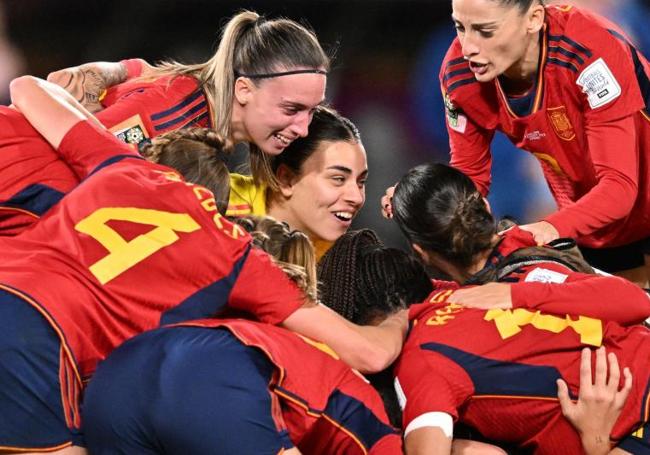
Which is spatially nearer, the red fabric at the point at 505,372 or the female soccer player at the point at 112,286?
the female soccer player at the point at 112,286

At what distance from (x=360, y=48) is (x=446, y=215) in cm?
219

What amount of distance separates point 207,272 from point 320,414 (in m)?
0.36

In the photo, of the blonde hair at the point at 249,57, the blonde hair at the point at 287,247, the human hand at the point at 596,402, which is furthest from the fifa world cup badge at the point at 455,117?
the human hand at the point at 596,402

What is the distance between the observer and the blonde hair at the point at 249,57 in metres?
2.77

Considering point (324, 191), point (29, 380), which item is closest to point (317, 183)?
point (324, 191)

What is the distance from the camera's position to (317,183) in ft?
10.0

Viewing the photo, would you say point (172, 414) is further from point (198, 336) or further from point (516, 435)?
point (516, 435)

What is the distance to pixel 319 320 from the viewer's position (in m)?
2.08

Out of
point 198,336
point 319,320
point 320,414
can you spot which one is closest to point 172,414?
point 198,336

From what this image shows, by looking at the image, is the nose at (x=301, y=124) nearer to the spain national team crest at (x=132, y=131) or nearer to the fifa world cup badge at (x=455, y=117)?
the spain national team crest at (x=132, y=131)

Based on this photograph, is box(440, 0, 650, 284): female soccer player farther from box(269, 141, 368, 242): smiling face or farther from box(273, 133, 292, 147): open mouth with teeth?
box(273, 133, 292, 147): open mouth with teeth

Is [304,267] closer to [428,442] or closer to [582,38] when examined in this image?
[428,442]

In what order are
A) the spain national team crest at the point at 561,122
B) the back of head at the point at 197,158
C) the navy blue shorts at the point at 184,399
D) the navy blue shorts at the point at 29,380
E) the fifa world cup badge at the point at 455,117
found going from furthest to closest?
the fifa world cup badge at the point at 455,117, the spain national team crest at the point at 561,122, the back of head at the point at 197,158, the navy blue shorts at the point at 29,380, the navy blue shorts at the point at 184,399

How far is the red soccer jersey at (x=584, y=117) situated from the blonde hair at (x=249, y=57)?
60cm
